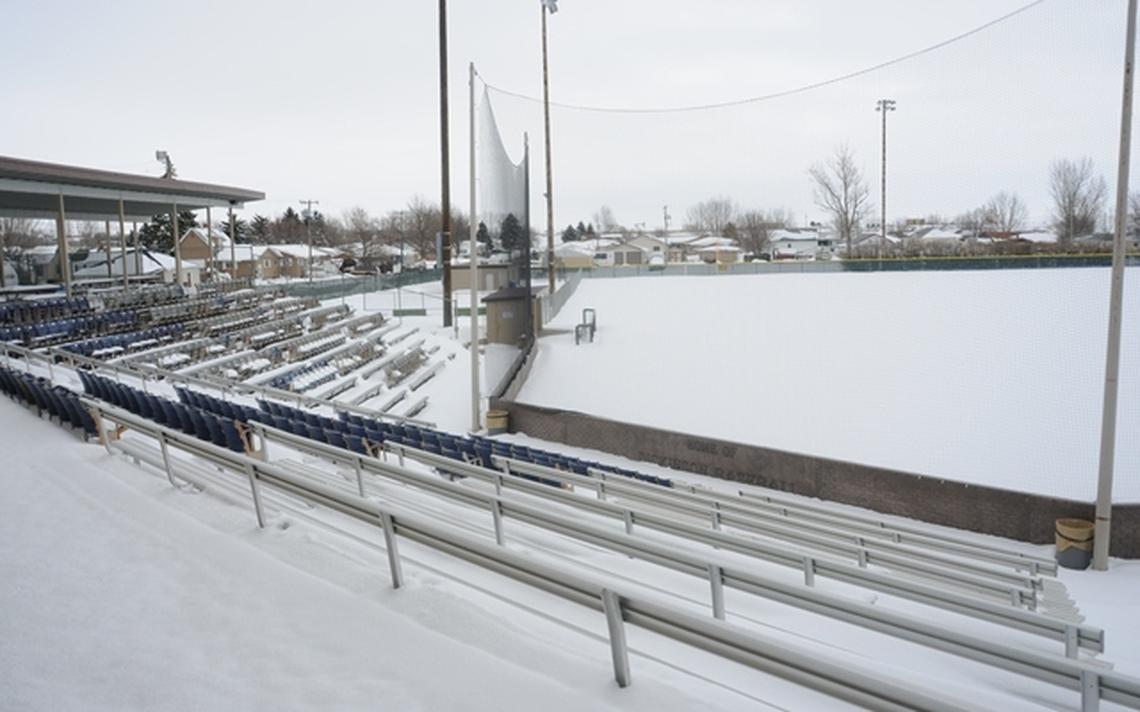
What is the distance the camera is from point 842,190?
19578 mm

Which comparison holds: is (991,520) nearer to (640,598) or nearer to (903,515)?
(903,515)

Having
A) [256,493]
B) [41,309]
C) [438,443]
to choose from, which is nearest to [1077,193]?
[438,443]

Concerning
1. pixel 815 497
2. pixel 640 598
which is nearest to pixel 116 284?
pixel 815 497

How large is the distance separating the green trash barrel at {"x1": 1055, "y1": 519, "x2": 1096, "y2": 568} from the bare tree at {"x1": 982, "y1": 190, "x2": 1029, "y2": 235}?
26.1 feet

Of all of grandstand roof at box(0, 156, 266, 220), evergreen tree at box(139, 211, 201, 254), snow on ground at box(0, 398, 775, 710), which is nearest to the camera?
snow on ground at box(0, 398, 775, 710)

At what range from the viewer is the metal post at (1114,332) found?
27.5ft

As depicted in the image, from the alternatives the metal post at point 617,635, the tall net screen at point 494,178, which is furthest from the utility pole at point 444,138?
the metal post at point 617,635

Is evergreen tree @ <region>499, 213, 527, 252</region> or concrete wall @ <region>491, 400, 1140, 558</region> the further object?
evergreen tree @ <region>499, 213, 527, 252</region>

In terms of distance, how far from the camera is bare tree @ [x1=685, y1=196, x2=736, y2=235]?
25.8 meters

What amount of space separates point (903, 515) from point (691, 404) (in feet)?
20.2

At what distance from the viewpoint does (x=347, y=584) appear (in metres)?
4.08

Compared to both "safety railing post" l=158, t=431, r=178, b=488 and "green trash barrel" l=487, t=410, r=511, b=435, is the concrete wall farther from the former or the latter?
"safety railing post" l=158, t=431, r=178, b=488

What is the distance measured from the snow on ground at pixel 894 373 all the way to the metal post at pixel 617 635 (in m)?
9.87

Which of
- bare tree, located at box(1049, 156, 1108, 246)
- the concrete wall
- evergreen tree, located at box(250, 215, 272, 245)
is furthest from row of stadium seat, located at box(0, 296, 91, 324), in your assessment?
evergreen tree, located at box(250, 215, 272, 245)
